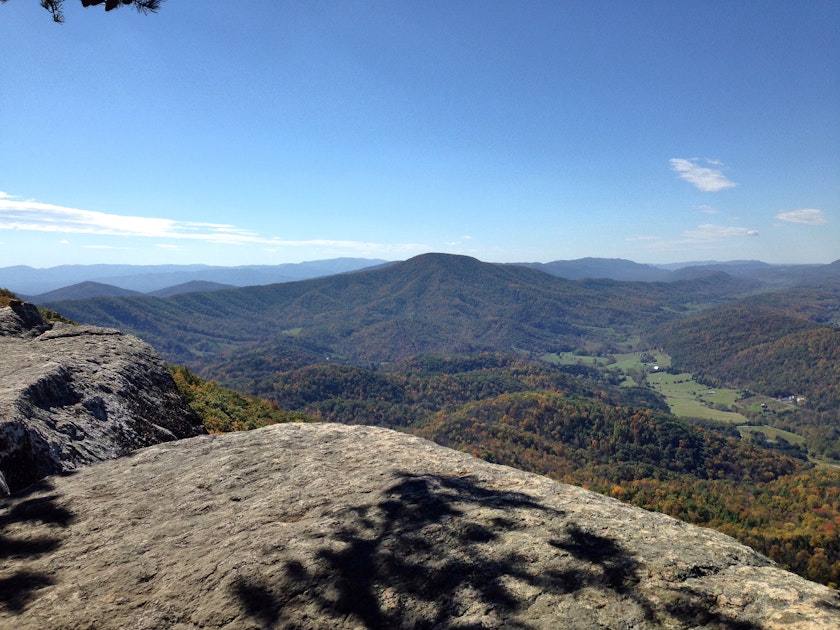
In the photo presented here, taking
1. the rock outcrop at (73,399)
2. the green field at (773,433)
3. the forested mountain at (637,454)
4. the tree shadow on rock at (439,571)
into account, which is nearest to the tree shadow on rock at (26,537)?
the rock outcrop at (73,399)

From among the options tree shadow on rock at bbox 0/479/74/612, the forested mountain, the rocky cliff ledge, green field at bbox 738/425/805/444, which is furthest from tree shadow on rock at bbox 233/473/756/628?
green field at bbox 738/425/805/444

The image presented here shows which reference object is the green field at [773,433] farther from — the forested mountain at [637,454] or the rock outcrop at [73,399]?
the rock outcrop at [73,399]

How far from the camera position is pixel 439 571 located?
11.8 ft

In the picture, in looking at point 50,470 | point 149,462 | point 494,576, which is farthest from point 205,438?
point 494,576

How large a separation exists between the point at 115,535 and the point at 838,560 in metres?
80.6

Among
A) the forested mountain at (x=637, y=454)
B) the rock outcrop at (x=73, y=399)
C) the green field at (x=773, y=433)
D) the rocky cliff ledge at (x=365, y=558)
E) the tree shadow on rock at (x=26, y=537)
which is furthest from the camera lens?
the green field at (x=773, y=433)

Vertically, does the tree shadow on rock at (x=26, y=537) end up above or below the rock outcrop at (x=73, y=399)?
below

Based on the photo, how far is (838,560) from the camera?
53938mm

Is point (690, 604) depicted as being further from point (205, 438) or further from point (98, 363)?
point (98, 363)

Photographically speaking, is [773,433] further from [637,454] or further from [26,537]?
[26,537]

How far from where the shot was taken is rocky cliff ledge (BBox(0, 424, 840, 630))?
3139mm

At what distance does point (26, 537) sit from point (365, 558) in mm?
3536

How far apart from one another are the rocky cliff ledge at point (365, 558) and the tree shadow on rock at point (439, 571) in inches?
0.6

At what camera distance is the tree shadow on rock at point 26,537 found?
355 centimetres
